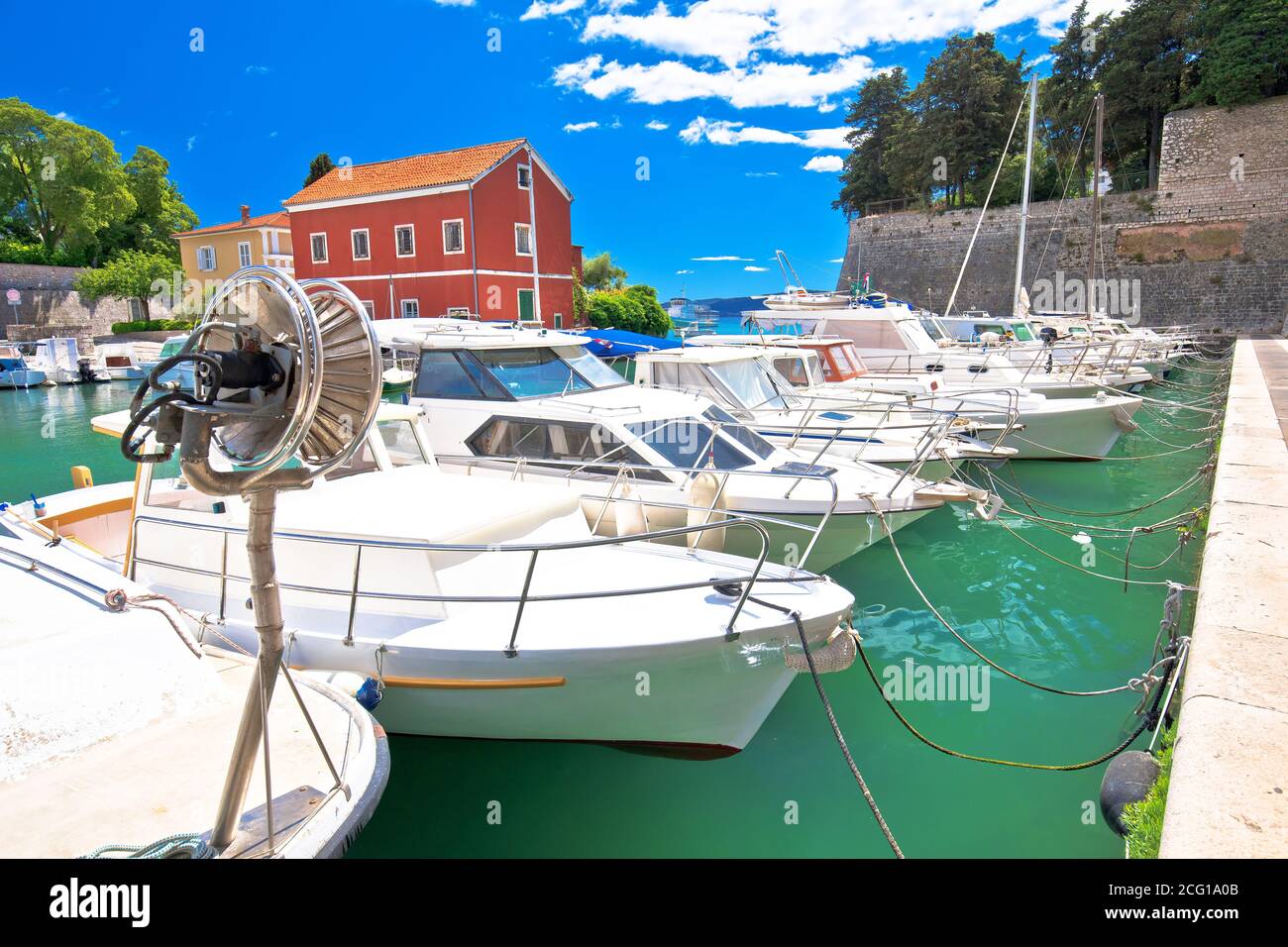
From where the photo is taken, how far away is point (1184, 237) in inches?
1297

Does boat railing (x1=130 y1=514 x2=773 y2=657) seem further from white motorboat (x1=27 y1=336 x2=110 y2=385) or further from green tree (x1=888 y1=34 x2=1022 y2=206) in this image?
green tree (x1=888 y1=34 x2=1022 y2=206)

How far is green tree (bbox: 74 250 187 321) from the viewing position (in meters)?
37.4

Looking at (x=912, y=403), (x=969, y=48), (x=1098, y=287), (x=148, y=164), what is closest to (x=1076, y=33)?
(x=969, y=48)

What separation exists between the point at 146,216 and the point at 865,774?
55485 millimetres

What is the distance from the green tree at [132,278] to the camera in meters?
37.4

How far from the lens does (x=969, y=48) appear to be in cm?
3794

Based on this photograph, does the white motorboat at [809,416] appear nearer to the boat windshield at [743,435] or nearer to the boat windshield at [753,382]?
the boat windshield at [753,382]

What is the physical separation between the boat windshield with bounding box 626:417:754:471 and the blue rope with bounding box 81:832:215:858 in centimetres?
524

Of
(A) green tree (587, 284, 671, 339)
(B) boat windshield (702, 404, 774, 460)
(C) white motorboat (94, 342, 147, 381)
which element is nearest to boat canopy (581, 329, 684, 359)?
(B) boat windshield (702, 404, 774, 460)

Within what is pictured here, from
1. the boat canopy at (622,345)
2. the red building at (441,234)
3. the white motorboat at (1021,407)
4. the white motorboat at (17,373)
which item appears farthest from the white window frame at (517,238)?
the white motorboat at (1021,407)

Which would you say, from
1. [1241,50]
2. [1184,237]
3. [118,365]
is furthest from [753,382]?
[1241,50]

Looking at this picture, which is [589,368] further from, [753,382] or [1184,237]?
[1184,237]

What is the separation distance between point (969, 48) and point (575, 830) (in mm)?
43830

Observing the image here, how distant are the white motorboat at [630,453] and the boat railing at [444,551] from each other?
2056 mm
